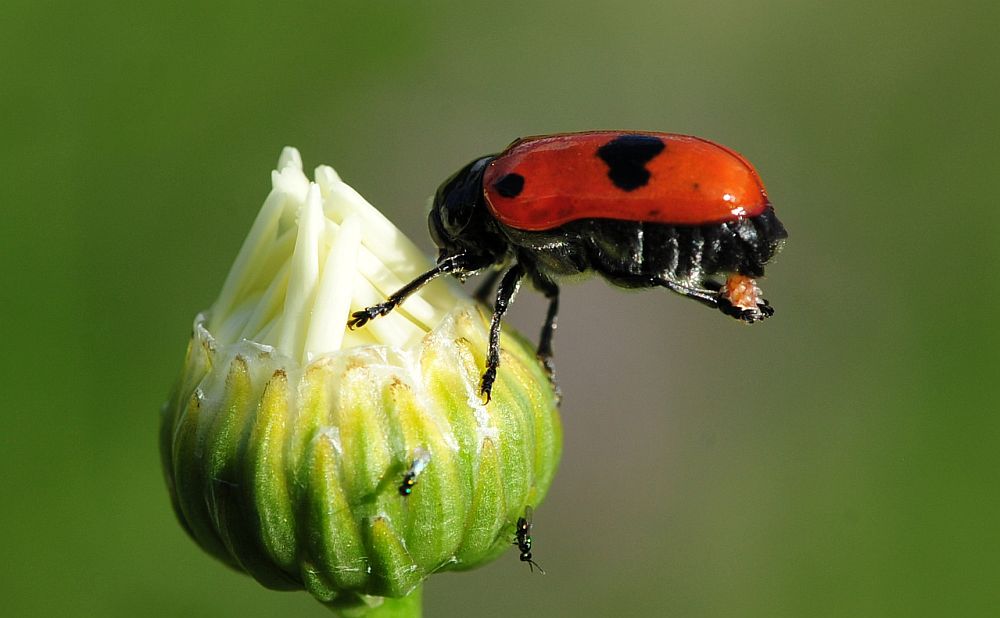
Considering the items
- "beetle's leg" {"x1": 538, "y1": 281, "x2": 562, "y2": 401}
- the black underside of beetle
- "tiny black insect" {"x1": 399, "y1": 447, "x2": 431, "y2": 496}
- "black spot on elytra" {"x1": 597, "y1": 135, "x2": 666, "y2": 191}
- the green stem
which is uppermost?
"black spot on elytra" {"x1": 597, "y1": 135, "x2": 666, "y2": 191}

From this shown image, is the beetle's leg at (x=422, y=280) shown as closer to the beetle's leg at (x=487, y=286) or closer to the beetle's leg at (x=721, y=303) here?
the beetle's leg at (x=487, y=286)

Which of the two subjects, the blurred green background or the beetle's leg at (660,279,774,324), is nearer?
the beetle's leg at (660,279,774,324)

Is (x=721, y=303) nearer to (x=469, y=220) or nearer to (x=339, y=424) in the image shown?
(x=469, y=220)

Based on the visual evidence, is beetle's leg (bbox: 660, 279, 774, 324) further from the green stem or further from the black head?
the green stem

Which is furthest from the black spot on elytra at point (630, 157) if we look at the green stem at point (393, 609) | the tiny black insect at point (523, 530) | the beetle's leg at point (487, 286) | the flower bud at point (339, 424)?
the green stem at point (393, 609)

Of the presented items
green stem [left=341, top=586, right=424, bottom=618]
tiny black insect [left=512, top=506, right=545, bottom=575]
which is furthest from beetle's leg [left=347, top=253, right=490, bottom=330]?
green stem [left=341, top=586, right=424, bottom=618]

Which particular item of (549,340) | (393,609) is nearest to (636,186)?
(549,340)

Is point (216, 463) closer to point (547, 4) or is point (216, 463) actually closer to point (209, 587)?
point (209, 587)
